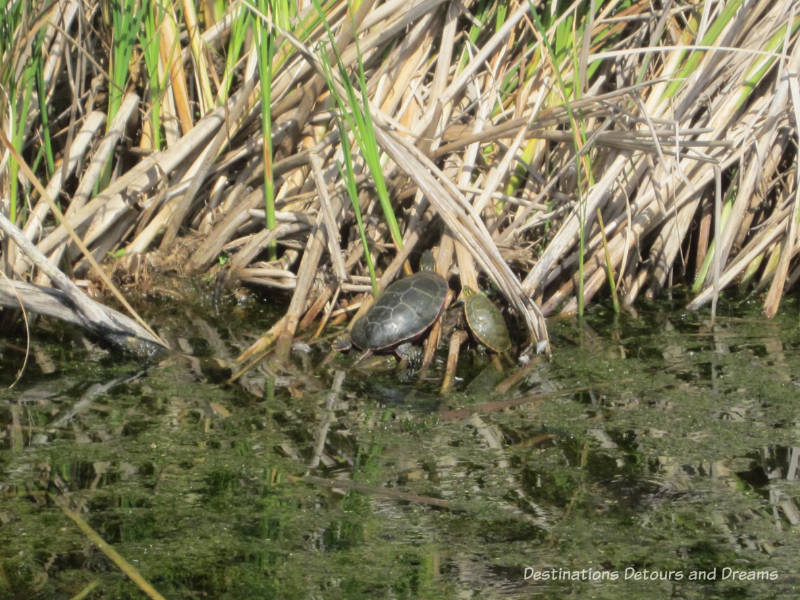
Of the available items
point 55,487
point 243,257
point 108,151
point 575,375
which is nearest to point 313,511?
point 55,487

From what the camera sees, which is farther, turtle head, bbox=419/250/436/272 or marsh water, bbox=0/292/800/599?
turtle head, bbox=419/250/436/272

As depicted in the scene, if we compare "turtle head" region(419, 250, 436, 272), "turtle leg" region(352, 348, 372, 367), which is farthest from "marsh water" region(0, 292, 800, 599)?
"turtle head" region(419, 250, 436, 272)

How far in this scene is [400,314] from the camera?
3.47 metres

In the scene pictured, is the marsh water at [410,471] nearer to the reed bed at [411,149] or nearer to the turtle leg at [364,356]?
the turtle leg at [364,356]

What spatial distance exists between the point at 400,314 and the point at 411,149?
658 mm

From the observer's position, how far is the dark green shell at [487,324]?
11.7 feet

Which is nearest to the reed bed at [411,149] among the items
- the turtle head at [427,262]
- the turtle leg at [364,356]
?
the turtle head at [427,262]

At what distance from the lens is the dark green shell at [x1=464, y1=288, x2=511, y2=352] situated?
3.56 meters

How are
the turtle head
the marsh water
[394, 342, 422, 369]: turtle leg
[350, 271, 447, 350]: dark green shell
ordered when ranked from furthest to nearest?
the turtle head < [394, 342, 422, 369]: turtle leg < [350, 271, 447, 350]: dark green shell < the marsh water

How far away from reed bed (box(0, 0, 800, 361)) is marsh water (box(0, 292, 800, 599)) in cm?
37

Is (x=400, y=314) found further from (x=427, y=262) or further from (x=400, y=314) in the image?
(x=427, y=262)

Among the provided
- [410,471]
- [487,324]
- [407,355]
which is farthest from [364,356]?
[410,471]

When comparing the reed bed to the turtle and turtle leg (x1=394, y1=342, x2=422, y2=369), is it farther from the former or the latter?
turtle leg (x1=394, y1=342, x2=422, y2=369)

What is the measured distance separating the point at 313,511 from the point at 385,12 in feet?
7.30
